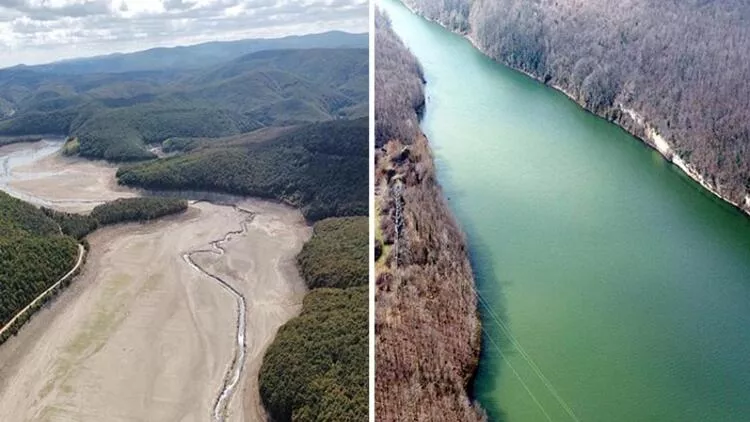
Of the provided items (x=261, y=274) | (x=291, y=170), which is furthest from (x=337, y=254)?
(x=291, y=170)

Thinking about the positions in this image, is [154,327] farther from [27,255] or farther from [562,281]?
[562,281]

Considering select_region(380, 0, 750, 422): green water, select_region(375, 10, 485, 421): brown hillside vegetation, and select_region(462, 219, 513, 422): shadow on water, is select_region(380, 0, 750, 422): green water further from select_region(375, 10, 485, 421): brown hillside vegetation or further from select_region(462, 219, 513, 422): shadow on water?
select_region(375, 10, 485, 421): brown hillside vegetation

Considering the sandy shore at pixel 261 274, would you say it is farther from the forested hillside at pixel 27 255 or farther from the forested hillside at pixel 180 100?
the forested hillside at pixel 180 100

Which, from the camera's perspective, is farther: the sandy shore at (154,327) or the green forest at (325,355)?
the sandy shore at (154,327)

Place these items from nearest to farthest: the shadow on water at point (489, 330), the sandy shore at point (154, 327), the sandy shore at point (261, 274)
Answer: the shadow on water at point (489, 330)
the sandy shore at point (154, 327)
the sandy shore at point (261, 274)

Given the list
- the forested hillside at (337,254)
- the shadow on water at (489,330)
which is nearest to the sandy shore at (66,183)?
the forested hillside at (337,254)

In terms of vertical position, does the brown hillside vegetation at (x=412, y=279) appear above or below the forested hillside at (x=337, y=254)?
above
